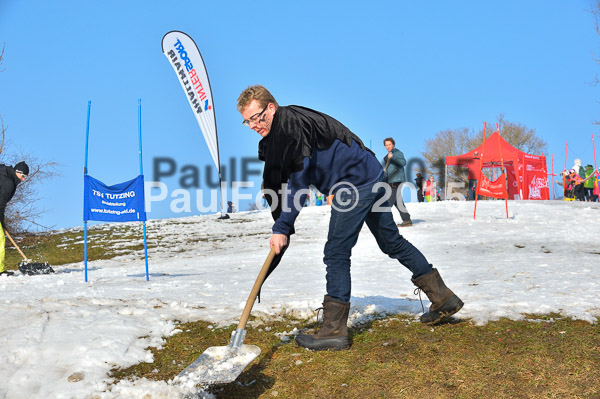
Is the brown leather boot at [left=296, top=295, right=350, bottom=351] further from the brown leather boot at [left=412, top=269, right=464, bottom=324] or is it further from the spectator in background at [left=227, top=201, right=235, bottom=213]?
the spectator in background at [left=227, top=201, right=235, bottom=213]

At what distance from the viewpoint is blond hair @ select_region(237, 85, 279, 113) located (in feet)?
10.4

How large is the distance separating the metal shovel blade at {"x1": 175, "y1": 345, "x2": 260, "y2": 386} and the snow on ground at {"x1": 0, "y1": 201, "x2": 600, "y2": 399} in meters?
0.10

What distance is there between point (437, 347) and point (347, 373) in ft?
2.31

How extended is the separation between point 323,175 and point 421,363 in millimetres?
1364

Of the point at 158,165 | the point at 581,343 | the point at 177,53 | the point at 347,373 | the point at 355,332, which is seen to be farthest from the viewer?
the point at 158,165

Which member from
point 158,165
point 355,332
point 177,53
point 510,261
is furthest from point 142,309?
point 158,165

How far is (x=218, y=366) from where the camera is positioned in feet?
9.09

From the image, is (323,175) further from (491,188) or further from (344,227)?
(491,188)


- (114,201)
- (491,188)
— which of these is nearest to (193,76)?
(491,188)

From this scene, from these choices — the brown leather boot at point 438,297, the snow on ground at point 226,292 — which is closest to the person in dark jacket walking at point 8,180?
the snow on ground at point 226,292

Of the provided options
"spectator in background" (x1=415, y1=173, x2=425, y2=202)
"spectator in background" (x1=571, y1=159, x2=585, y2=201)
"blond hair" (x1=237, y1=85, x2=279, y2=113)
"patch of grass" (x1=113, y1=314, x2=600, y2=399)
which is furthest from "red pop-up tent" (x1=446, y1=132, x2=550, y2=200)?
"blond hair" (x1=237, y1=85, x2=279, y2=113)

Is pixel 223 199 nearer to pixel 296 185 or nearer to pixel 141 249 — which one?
pixel 141 249

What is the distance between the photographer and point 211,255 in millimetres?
11430

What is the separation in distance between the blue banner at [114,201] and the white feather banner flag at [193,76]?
10.8 m
